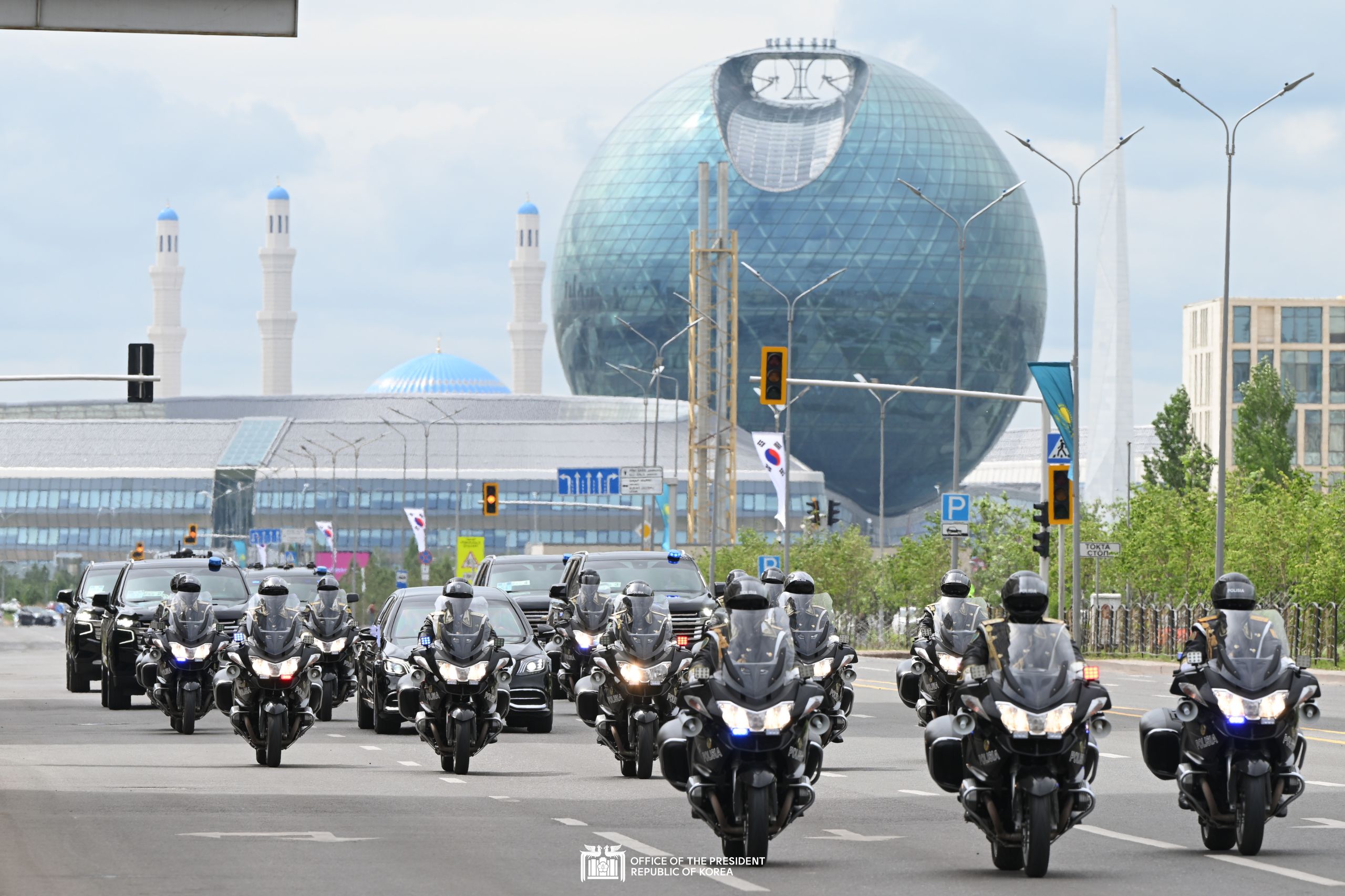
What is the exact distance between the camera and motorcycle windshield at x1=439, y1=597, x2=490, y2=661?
20000 mm

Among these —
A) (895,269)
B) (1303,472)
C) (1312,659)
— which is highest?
(895,269)

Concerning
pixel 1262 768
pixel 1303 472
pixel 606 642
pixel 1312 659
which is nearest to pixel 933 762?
pixel 1262 768

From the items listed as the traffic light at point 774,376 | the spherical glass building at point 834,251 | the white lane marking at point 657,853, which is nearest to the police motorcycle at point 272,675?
the white lane marking at point 657,853

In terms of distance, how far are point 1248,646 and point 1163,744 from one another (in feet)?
2.46

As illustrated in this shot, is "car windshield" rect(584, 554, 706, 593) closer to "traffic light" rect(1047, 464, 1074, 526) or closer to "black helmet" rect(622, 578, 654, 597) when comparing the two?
"black helmet" rect(622, 578, 654, 597)

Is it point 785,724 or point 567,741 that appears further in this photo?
point 567,741

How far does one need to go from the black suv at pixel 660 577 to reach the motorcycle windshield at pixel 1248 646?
16.4 meters

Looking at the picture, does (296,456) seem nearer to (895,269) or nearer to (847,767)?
(895,269)

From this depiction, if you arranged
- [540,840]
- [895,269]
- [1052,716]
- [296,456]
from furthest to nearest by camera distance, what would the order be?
[895,269] → [296,456] → [540,840] → [1052,716]

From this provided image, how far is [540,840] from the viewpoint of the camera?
48.3ft

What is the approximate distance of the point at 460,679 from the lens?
19922mm

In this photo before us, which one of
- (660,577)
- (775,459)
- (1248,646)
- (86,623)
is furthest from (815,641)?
(775,459)

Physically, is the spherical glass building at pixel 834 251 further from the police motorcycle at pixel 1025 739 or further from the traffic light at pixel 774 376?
the police motorcycle at pixel 1025 739

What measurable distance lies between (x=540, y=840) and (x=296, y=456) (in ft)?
439
